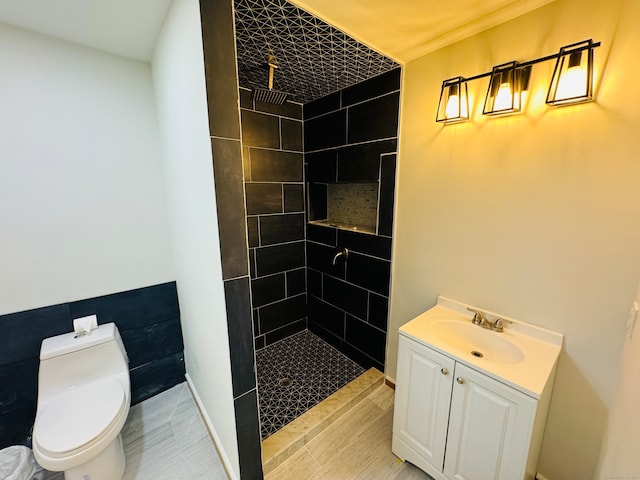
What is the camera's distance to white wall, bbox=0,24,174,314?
4.48 feet

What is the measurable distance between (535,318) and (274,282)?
1967 millimetres

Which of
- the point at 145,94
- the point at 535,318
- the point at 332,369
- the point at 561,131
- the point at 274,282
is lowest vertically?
the point at 332,369

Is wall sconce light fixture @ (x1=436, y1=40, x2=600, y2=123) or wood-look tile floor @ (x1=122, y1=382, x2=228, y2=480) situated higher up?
wall sconce light fixture @ (x1=436, y1=40, x2=600, y2=123)

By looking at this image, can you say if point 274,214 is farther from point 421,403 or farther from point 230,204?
point 421,403

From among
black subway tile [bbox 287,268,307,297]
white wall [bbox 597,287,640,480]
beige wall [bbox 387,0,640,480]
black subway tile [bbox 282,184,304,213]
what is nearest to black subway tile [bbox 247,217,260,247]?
black subway tile [bbox 282,184,304,213]

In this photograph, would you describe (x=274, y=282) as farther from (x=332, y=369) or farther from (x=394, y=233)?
(x=394, y=233)

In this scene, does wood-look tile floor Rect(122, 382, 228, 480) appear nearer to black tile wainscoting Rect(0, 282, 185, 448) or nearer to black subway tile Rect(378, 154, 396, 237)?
black tile wainscoting Rect(0, 282, 185, 448)

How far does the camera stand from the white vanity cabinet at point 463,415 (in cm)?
104

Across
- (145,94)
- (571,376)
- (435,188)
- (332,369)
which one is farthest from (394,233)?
(145,94)

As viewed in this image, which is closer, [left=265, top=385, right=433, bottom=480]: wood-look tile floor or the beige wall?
the beige wall

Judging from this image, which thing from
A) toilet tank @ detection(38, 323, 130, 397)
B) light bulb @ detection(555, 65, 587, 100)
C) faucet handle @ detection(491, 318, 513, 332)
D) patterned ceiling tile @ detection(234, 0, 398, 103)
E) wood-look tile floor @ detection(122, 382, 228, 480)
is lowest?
wood-look tile floor @ detection(122, 382, 228, 480)

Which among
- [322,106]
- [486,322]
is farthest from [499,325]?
[322,106]

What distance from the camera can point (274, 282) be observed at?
250cm

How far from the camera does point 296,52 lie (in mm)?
1462
